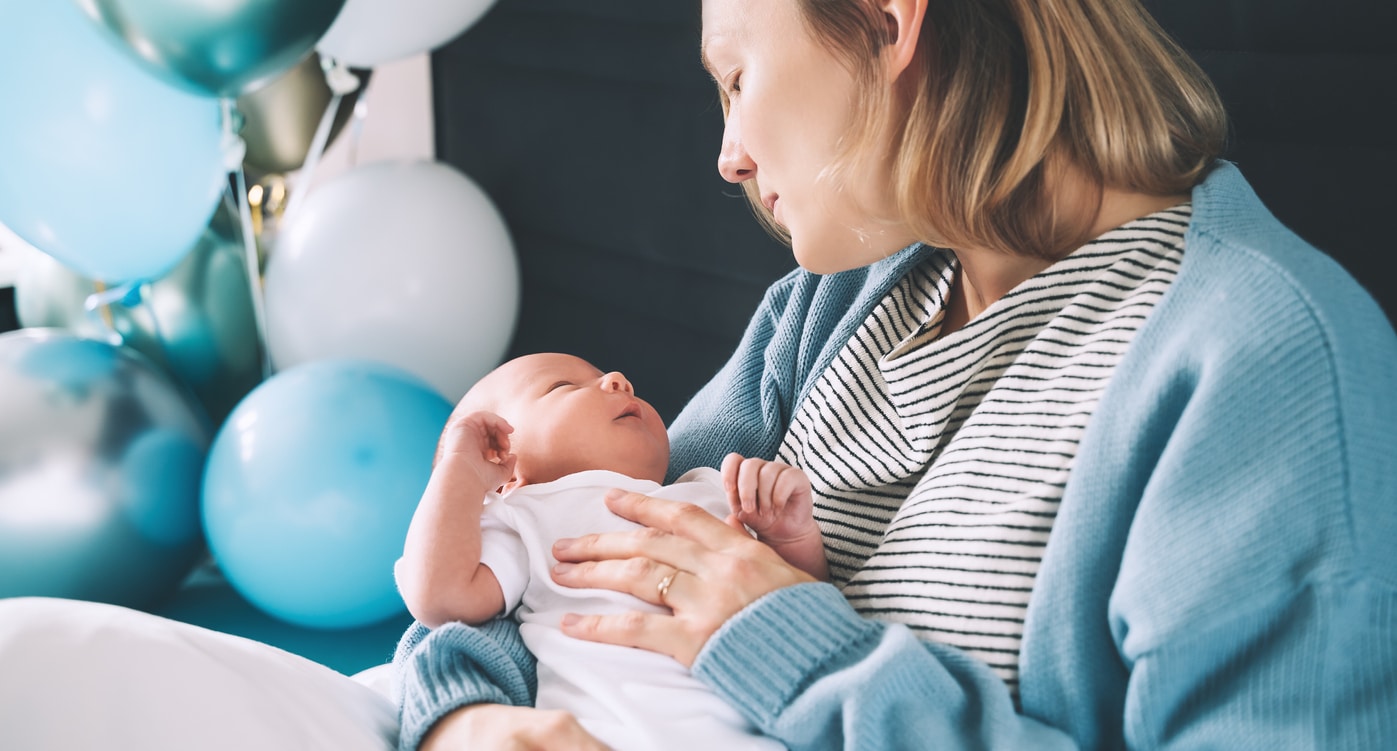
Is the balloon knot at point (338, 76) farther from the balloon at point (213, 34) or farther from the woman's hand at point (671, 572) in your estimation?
the woman's hand at point (671, 572)

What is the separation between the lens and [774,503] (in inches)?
42.1

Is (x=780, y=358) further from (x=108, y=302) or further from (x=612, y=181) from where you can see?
(x=108, y=302)

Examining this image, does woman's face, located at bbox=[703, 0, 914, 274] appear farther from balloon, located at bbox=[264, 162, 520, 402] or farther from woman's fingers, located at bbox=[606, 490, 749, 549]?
balloon, located at bbox=[264, 162, 520, 402]

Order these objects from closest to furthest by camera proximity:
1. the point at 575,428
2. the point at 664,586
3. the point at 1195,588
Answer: the point at 1195,588 → the point at 664,586 → the point at 575,428

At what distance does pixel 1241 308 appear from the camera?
2.83 feet

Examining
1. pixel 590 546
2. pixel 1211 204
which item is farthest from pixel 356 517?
pixel 1211 204

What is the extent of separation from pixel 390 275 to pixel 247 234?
1.13 ft

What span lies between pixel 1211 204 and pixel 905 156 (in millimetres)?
276

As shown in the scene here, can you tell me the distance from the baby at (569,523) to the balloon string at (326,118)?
5.14 ft

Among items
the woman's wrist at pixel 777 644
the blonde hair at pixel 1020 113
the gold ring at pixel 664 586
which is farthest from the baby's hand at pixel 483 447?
the blonde hair at pixel 1020 113

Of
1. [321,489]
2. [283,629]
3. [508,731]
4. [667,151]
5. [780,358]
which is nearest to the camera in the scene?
[508,731]

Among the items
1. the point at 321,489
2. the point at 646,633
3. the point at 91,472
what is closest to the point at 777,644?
the point at 646,633

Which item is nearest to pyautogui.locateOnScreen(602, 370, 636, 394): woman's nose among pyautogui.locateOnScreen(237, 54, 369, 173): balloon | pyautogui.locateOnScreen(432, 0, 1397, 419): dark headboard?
pyautogui.locateOnScreen(432, 0, 1397, 419): dark headboard

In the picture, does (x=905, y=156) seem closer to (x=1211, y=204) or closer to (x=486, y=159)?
(x=1211, y=204)
